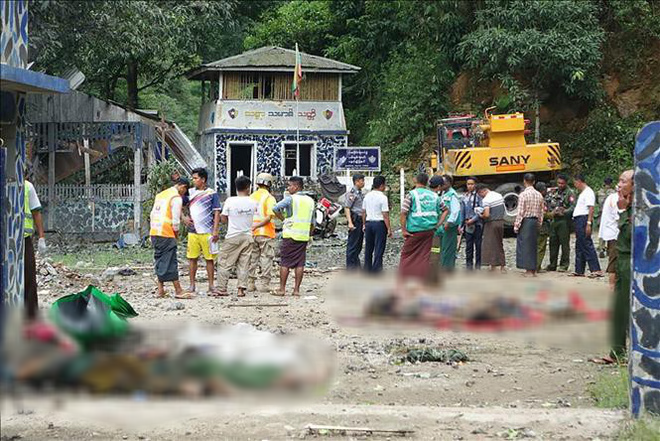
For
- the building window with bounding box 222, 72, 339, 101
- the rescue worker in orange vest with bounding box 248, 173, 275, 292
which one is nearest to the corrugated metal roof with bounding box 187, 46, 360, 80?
the building window with bounding box 222, 72, 339, 101

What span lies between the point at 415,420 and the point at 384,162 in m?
24.9

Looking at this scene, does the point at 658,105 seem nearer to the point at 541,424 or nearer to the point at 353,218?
the point at 353,218

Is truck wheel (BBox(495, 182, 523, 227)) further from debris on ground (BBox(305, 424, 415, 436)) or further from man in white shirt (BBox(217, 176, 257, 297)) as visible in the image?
debris on ground (BBox(305, 424, 415, 436))

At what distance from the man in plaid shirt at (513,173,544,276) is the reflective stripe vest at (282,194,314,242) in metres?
3.93

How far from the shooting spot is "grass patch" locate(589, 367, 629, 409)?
25.2 ft

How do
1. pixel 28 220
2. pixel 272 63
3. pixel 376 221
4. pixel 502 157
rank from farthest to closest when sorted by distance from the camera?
pixel 272 63, pixel 502 157, pixel 376 221, pixel 28 220

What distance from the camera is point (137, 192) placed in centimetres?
2384

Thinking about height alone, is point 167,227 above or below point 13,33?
below

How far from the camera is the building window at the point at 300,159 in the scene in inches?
1328

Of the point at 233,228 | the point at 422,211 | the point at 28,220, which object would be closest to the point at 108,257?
the point at 233,228

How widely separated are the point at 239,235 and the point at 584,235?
5748 mm

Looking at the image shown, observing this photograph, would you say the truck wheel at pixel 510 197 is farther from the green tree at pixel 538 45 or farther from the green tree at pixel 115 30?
the green tree at pixel 115 30

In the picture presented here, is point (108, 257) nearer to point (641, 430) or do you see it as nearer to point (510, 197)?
point (510, 197)

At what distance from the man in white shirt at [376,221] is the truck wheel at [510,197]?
6696mm
